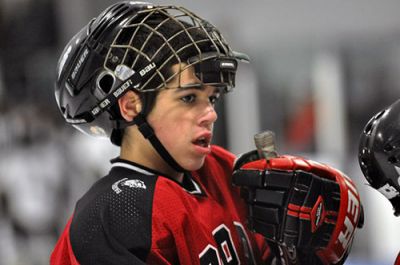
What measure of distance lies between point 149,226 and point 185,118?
11.2 inches

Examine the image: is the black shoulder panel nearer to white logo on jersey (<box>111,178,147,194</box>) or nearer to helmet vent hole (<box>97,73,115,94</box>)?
white logo on jersey (<box>111,178,147,194</box>)

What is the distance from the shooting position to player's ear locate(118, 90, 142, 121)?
190 centimetres

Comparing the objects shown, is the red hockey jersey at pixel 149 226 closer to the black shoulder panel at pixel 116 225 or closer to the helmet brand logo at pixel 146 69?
the black shoulder panel at pixel 116 225

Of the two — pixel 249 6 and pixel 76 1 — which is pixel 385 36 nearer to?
pixel 249 6

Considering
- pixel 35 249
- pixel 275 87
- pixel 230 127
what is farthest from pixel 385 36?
pixel 35 249

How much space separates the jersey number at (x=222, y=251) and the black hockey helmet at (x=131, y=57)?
1.20 feet

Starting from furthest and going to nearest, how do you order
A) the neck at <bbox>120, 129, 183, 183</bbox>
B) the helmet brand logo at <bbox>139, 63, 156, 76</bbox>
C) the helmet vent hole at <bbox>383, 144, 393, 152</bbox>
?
the neck at <bbox>120, 129, 183, 183</bbox>
the helmet brand logo at <bbox>139, 63, 156, 76</bbox>
the helmet vent hole at <bbox>383, 144, 393, 152</bbox>

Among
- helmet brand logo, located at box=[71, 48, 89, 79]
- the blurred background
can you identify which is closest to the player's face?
helmet brand logo, located at box=[71, 48, 89, 79]

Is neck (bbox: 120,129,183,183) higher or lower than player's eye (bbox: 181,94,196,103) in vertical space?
lower

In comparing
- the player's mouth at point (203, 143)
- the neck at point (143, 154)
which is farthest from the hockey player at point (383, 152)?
the neck at point (143, 154)

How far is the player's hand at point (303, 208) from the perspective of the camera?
1819 millimetres

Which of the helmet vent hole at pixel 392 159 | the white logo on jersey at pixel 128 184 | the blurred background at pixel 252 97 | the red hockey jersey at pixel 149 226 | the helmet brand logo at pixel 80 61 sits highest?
the helmet brand logo at pixel 80 61

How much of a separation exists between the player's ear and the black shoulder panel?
0.54ft

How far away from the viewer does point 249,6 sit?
19.7 ft
